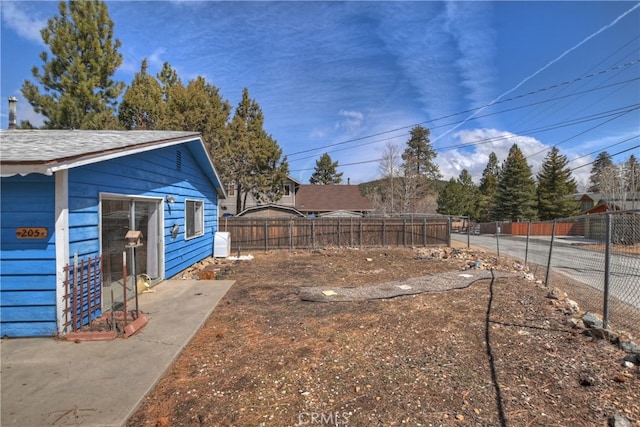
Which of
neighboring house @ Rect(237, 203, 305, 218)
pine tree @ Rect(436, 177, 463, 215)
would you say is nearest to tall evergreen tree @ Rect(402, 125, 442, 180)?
pine tree @ Rect(436, 177, 463, 215)

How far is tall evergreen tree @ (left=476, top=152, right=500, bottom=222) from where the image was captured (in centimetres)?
4283

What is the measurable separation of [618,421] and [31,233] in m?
5.99

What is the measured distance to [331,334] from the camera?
14.1ft

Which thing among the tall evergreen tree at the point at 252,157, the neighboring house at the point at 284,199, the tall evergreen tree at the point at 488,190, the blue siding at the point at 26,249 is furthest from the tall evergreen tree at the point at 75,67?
the tall evergreen tree at the point at 488,190

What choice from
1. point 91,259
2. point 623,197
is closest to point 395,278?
point 91,259

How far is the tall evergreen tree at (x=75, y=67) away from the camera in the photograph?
1242 centimetres

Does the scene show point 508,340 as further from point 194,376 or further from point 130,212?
point 130,212

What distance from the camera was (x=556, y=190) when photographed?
1385 inches

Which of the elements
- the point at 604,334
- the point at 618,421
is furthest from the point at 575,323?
the point at 618,421

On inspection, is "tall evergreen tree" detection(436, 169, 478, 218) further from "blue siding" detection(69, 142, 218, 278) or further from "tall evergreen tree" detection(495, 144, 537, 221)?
"blue siding" detection(69, 142, 218, 278)

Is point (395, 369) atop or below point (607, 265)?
below

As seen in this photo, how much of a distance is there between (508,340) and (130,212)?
20.4 feet

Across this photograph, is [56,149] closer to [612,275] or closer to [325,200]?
[612,275]

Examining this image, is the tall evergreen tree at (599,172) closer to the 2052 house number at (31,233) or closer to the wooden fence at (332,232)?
the wooden fence at (332,232)
